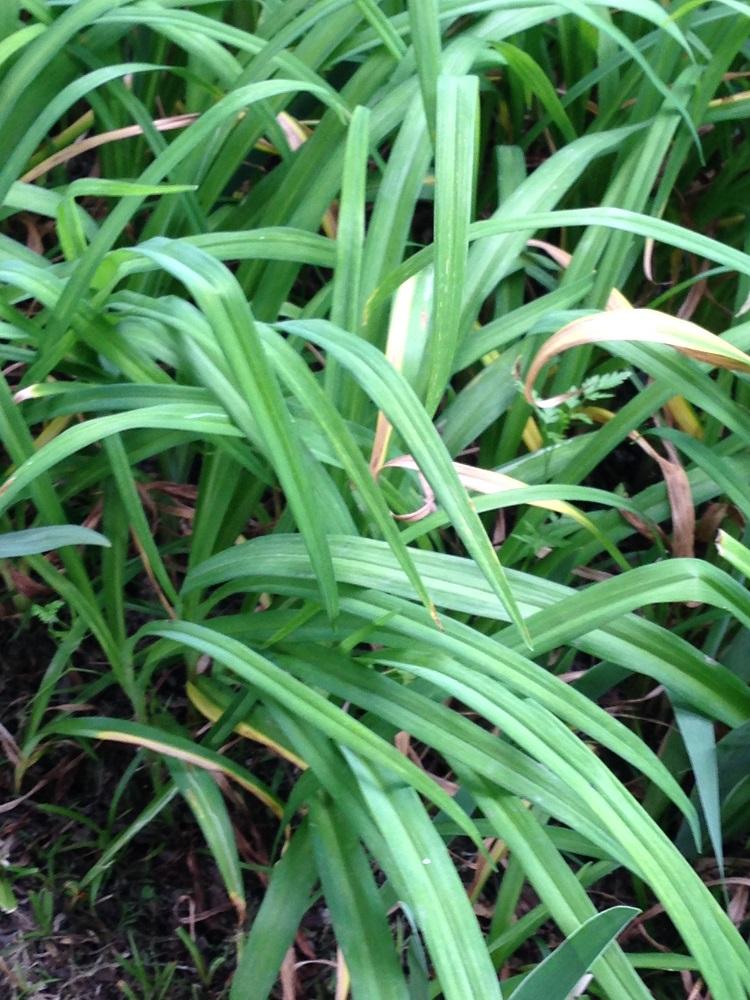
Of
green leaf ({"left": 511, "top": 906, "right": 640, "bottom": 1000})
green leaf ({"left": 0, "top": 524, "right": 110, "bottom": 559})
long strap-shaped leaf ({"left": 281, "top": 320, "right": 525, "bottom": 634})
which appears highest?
long strap-shaped leaf ({"left": 281, "top": 320, "right": 525, "bottom": 634})

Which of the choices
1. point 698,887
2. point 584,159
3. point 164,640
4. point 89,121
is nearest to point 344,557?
point 164,640

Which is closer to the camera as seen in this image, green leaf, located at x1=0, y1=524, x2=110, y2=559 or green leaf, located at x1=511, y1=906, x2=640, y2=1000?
green leaf, located at x1=511, y1=906, x2=640, y2=1000

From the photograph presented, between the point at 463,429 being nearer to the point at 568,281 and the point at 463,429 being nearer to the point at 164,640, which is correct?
the point at 568,281

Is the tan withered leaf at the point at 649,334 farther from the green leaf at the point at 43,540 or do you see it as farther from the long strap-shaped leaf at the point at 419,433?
the green leaf at the point at 43,540

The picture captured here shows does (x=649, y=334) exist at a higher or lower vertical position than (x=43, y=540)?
higher

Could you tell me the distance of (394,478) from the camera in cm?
83

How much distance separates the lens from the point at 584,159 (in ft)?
3.01

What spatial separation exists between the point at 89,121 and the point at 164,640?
584 millimetres

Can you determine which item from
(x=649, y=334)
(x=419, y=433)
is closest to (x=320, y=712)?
(x=419, y=433)

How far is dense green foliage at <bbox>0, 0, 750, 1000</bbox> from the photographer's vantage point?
609mm

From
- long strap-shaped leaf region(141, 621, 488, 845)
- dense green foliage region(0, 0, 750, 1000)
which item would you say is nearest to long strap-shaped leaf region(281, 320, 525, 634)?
dense green foliage region(0, 0, 750, 1000)

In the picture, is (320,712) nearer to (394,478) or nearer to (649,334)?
(394,478)

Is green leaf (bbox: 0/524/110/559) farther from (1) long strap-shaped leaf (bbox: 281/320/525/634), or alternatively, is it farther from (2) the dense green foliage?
(1) long strap-shaped leaf (bbox: 281/320/525/634)

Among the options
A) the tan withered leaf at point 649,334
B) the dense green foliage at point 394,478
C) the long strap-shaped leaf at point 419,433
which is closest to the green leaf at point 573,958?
the dense green foliage at point 394,478
